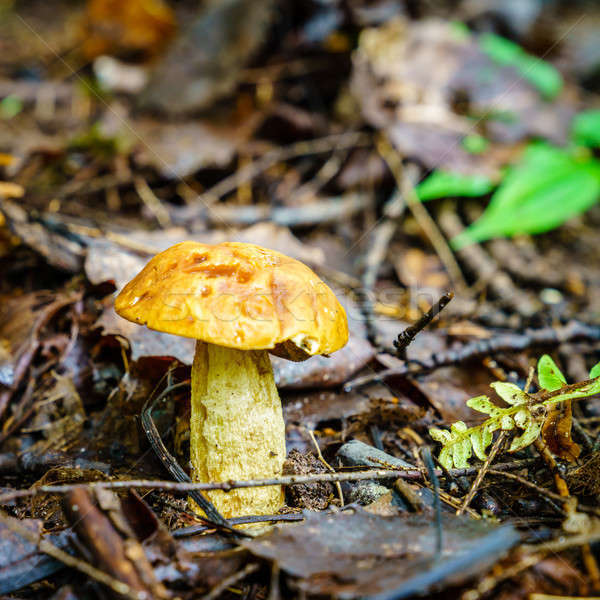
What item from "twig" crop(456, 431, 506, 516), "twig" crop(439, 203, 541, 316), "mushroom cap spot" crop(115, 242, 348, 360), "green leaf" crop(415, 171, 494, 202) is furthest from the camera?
"green leaf" crop(415, 171, 494, 202)

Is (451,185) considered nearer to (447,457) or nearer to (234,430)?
(447,457)

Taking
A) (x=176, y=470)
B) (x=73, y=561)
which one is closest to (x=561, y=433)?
(x=176, y=470)

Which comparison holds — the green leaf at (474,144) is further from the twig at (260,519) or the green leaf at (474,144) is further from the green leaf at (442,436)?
the twig at (260,519)

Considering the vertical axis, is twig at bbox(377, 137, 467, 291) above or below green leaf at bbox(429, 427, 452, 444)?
above

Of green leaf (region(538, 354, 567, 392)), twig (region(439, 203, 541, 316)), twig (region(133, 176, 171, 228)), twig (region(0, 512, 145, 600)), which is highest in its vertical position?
twig (region(133, 176, 171, 228))

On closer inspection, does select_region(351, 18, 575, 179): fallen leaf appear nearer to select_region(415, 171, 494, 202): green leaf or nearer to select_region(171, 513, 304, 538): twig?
select_region(415, 171, 494, 202): green leaf

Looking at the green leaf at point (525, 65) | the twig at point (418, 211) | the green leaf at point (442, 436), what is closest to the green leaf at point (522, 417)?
the green leaf at point (442, 436)

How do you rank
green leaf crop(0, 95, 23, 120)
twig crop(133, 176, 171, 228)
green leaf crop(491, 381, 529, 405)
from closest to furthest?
green leaf crop(491, 381, 529, 405), twig crop(133, 176, 171, 228), green leaf crop(0, 95, 23, 120)

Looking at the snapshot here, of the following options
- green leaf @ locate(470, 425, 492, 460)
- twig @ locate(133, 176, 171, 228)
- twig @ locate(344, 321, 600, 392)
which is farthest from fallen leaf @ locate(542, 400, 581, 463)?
twig @ locate(133, 176, 171, 228)
